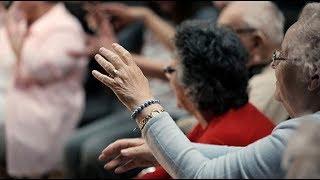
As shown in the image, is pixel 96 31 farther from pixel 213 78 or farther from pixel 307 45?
pixel 307 45

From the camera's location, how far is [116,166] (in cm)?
159

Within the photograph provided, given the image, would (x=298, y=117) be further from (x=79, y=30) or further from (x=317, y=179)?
(x=79, y=30)

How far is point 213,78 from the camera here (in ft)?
6.08

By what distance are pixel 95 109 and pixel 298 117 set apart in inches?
67.6

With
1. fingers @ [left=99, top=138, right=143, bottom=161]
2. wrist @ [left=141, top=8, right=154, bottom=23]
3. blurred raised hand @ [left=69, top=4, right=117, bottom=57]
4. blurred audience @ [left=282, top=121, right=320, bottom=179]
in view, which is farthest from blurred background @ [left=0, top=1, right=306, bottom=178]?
blurred audience @ [left=282, top=121, right=320, bottom=179]

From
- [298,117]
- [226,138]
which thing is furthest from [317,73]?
[226,138]

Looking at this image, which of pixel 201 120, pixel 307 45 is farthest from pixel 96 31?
pixel 307 45

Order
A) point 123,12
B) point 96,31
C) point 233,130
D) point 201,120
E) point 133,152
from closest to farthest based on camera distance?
point 133,152, point 233,130, point 201,120, point 96,31, point 123,12

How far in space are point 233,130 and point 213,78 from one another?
0.18 m

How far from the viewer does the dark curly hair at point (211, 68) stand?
6.06 ft

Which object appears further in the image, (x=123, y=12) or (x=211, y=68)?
(x=123, y=12)

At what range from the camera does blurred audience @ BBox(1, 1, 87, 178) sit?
8.58ft

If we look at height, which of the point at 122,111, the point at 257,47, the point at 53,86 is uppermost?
the point at 257,47

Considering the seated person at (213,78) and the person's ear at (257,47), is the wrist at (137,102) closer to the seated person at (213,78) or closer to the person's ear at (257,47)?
the seated person at (213,78)
